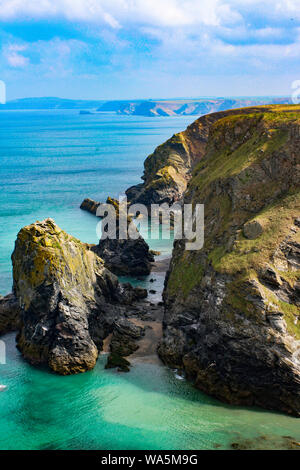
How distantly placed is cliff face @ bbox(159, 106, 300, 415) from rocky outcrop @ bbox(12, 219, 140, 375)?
22.3 feet

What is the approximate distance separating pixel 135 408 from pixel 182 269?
16211 mm

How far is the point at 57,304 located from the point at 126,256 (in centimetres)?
2371

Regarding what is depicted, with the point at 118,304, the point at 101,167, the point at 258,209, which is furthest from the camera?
the point at 101,167

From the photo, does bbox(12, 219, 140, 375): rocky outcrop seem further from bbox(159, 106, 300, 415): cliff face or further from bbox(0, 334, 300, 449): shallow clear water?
bbox(159, 106, 300, 415): cliff face

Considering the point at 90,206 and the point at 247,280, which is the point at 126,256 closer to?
the point at 247,280

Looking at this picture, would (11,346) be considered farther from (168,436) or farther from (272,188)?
(272,188)

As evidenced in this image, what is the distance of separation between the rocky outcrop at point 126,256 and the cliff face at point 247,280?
12.5 metres

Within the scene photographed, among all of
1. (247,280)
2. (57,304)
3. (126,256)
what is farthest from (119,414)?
(126,256)

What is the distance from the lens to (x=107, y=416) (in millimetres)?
35969

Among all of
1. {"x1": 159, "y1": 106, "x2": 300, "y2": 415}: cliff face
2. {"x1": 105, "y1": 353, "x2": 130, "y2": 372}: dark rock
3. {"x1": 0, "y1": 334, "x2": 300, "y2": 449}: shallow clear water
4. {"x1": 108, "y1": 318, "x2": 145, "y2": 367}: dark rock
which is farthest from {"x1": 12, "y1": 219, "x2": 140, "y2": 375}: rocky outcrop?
{"x1": 159, "y1": 106, "x2": 300, "y2": 415}: cliff face

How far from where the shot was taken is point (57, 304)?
4381 cm

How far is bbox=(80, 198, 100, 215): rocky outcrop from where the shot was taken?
10662 centimetres

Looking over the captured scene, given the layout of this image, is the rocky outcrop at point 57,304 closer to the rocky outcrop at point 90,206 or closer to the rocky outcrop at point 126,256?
the rocky outcrop at point 126,256

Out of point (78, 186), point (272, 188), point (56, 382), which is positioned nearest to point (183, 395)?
point (56, 382)
